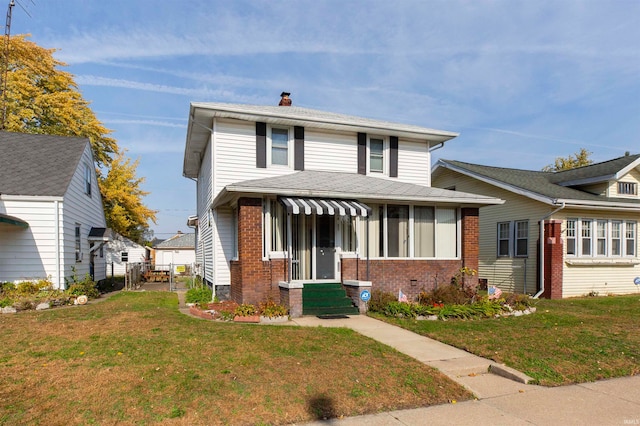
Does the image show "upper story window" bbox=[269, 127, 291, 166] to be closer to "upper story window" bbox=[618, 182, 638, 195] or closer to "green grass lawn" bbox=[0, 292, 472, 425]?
"green grass lawn" bbox=[0, 292, 472, 425]

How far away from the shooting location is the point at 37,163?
14.6 metres

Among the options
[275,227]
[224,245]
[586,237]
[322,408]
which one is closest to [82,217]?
[224,245]

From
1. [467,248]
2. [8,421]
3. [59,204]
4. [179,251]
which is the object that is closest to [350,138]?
[467,248]

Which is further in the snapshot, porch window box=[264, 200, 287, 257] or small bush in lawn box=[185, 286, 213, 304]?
small bush in lawn box=[185, 286, 213, 304]

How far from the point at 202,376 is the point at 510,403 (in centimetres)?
376

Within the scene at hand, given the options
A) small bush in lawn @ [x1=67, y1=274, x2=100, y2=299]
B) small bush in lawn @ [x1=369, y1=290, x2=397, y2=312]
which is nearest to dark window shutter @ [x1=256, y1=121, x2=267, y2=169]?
small bush in lawn @ [x1=369, y1=290, x2=397, y2=312]

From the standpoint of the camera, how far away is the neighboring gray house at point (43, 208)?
12.7 m

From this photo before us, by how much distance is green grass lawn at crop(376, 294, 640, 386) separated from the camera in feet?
20.4

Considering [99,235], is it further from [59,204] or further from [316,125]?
[316,125]

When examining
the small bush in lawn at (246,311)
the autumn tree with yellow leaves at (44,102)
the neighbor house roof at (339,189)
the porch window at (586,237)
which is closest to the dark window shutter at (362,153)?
the neighbor house roof at (339,189)

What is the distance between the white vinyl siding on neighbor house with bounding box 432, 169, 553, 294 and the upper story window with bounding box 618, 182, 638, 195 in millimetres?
4764

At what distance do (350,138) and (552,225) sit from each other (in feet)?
25.8

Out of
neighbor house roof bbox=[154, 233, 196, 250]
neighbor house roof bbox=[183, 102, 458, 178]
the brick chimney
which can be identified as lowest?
neighbor house roof bbox=[154, 233, 196, 250]

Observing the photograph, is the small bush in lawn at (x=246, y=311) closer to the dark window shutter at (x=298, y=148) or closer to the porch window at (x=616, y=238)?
the dark window shutter at (x=298, y=148)
